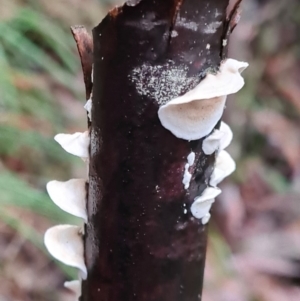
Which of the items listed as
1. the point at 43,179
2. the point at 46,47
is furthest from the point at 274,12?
the point at 43,179

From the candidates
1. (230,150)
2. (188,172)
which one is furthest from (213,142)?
→ (230,150)

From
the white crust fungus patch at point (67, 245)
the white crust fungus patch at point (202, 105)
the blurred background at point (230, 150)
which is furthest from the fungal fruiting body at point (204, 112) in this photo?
the blurred background at point (230, 150)

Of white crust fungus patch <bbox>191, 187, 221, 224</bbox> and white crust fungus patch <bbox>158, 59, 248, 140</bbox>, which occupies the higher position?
white crust fungus patch <bbox>158, 59, 248, 140</bbox>

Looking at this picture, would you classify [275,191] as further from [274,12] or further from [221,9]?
[221,9]

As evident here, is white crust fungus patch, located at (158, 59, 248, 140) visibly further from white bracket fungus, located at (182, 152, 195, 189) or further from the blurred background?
the blurred background

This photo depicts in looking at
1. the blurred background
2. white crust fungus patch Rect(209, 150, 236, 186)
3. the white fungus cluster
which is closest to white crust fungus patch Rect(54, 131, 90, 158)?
the white fungus cluster

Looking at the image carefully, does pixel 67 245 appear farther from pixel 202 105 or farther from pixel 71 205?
pixel 202 105
